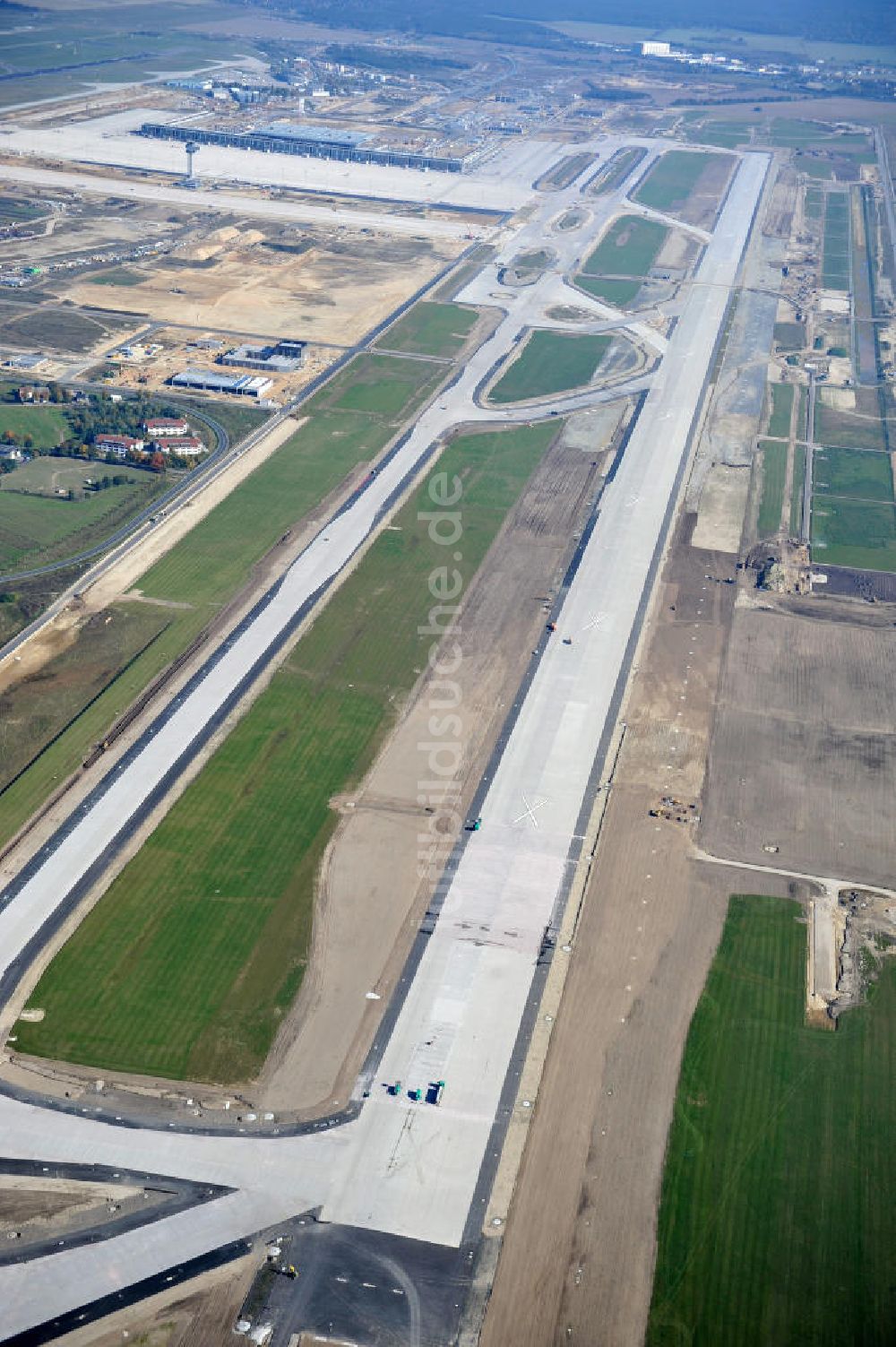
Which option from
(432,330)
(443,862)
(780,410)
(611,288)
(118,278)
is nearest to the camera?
(443,862)

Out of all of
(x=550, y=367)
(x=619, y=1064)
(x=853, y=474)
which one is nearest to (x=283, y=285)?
(x=550, y=367)

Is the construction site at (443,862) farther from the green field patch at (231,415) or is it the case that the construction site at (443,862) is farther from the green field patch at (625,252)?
the green field patch at (625,252)

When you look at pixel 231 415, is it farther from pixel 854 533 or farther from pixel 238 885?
pixel 238 885

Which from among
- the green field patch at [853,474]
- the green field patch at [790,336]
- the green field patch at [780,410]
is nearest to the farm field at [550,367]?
the green field patch at [780,410]

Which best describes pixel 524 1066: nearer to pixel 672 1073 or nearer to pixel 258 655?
pixel 672 1073

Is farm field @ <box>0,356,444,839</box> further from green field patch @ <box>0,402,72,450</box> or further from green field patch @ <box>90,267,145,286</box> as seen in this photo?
green field patch @ <box>90,267,145,286</box>

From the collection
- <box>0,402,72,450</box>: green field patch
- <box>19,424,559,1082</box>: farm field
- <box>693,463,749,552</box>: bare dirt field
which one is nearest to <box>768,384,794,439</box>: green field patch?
<box>693,463,749,552</box>: bare dirt field

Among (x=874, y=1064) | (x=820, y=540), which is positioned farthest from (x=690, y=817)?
(x=820, y=540)
